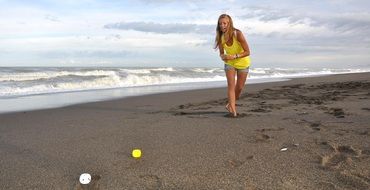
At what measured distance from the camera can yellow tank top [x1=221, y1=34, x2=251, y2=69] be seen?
578 cm

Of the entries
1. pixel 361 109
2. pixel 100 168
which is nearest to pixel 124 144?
pixel 100 168

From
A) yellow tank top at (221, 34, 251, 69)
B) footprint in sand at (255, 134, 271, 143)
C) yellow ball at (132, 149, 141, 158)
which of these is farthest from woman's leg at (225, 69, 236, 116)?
yellow ball at (132, 149, 141, 158)

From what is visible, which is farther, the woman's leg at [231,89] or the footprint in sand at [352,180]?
the woman's leg at [231,89]

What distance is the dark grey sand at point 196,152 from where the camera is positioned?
2.84 metres

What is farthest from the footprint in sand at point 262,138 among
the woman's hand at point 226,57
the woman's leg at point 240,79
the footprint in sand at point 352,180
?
the woman's leg at point 240,79

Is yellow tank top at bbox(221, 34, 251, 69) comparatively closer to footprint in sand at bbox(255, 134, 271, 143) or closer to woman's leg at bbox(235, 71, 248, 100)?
woman's leg at bbox(235, 71, 248, 100)

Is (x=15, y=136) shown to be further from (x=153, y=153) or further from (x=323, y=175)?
(x=323, y=175)

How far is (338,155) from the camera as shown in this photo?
3.30m

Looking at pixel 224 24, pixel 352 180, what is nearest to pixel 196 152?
pixel 352 180

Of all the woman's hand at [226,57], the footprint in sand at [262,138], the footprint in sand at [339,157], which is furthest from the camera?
the woman's hand at [226,57]

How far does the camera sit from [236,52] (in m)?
5.82

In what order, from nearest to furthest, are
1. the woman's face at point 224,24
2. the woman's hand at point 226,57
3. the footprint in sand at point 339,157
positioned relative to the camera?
the footprint in sand at point 339,157, the woman's face at point 224,24, the woman's hand at point 226,57

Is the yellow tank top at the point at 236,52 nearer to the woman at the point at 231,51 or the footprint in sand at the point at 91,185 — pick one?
the woman at the point at 231,51

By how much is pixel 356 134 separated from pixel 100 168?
2.69 meters
